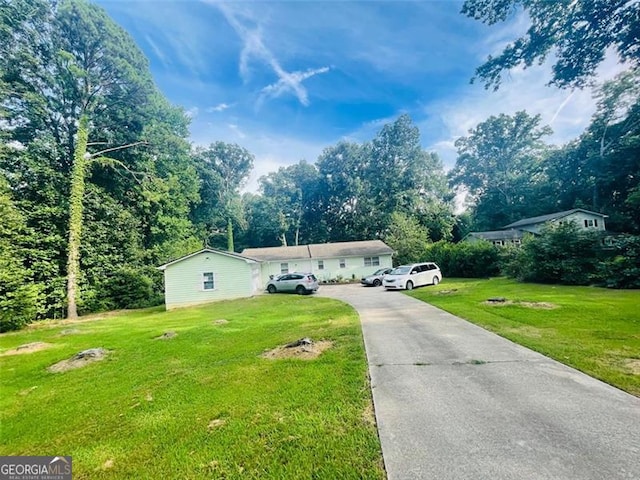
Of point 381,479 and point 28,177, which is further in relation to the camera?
point 28,177

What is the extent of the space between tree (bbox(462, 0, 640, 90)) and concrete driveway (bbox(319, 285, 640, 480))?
50.8 ft

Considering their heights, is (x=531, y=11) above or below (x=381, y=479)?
above

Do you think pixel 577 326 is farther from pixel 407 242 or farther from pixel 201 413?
pixel 407 242

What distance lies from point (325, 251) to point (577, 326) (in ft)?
76.6

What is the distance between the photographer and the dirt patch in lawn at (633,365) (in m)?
4.29

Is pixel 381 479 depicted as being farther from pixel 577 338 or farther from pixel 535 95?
pixel 535 95

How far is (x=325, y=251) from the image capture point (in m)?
29.4

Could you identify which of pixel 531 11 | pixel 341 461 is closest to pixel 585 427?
pixel 341 461

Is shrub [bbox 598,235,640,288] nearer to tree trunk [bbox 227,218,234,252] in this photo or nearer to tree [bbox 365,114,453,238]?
tree [bbox 365,114,453,238]

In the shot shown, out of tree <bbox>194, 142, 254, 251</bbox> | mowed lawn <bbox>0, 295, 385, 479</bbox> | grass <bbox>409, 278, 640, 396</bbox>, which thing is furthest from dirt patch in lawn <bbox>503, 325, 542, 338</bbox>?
tree <bbox>194, 142, 254, 251</bbox>

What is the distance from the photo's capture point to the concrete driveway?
8.20 ft

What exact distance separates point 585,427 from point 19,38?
1154 inches

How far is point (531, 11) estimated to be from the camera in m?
12.7

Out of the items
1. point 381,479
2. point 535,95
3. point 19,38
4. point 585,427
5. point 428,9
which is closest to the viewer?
point 381,479
